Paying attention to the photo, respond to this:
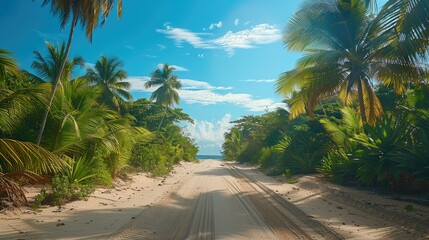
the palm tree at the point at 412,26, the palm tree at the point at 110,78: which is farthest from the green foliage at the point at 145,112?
the palm tree at the point at 412,26

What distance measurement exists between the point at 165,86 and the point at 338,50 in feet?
99.4

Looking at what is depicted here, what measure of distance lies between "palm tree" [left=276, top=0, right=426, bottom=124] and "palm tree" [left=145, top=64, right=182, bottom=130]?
91.9 ft

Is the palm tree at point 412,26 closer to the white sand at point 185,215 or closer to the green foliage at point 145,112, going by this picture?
the white sand at point 185,215

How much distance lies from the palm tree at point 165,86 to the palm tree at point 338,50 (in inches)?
1102

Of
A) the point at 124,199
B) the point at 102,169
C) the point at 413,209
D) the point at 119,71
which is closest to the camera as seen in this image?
the point at 413,209

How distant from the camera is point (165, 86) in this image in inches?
1614

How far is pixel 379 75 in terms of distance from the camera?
512 inches

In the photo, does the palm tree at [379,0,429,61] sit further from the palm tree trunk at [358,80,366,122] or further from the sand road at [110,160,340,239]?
the sand road at [110,160,340,239]

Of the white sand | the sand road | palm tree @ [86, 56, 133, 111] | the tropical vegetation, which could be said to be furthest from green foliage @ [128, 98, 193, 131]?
the sand road

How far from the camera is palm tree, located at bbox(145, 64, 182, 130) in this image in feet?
132

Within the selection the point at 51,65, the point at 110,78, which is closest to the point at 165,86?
the point at 110,78

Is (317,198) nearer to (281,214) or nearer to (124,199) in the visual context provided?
(281,214)

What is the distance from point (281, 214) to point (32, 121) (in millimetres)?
7860

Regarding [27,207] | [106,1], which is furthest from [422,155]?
[106,1]
